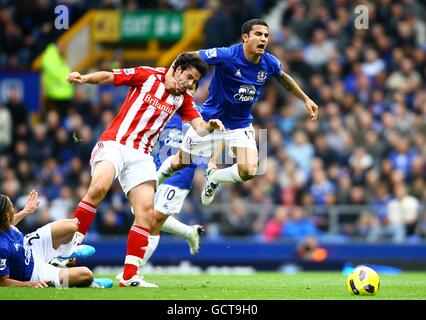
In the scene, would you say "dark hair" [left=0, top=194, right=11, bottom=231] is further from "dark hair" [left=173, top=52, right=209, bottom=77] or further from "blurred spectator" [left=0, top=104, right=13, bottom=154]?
"blurred spectator" [left=0, top=104, right=13, bottom=154]

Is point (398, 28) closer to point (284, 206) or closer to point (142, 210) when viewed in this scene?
point (284, 206)

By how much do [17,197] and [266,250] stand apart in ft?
16.6

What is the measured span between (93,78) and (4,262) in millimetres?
2171

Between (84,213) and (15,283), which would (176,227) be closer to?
(84,213)

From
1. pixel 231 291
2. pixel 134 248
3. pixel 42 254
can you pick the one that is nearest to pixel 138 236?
pixel 134 248

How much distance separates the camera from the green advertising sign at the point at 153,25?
23.4 m

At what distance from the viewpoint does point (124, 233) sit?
1922cm

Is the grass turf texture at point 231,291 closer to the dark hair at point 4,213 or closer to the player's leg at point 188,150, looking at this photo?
the dark hair at point 4,213

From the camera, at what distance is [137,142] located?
11523 millimetres

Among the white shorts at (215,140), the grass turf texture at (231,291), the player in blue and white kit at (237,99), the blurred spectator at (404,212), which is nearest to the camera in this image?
the grass turf texture at (231,291)

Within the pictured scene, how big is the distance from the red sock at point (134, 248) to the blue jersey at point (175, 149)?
3342 mm

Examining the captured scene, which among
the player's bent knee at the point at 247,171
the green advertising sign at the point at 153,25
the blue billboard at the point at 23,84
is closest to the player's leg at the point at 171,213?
the player's bent knee at the point at 247,171
